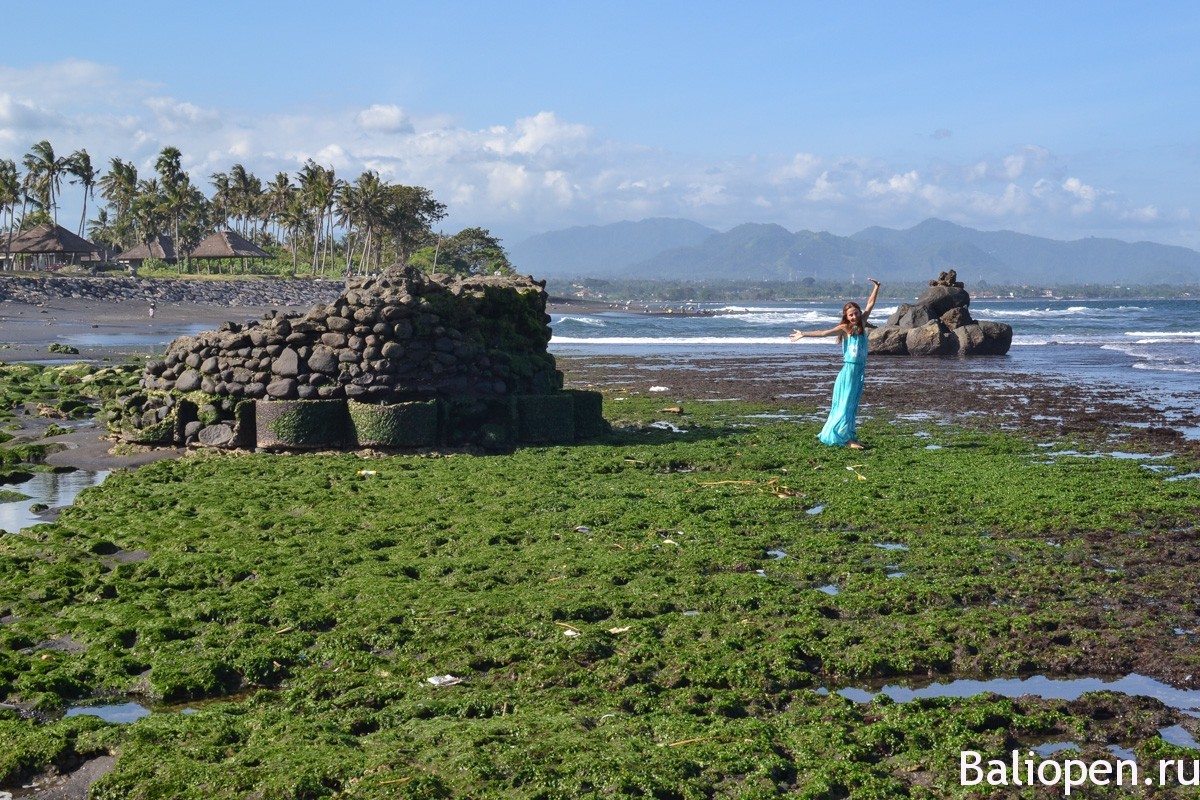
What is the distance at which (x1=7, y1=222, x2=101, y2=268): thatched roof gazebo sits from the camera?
74562 mm

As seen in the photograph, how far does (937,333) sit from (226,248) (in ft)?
186

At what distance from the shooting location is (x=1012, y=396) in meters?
24.3

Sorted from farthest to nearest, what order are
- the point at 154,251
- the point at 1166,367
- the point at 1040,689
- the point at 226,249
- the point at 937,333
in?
the point at 154,251 < the point at 226,249 < the point at 937,333 < the point at 1166,367 < the point at 1040,689

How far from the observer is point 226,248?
8119 centimetres

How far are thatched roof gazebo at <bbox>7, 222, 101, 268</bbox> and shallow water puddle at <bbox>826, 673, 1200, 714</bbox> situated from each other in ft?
257

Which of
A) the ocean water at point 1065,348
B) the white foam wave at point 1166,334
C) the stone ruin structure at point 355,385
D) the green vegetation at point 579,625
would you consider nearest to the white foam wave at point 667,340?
the ocean water at point 1065,348

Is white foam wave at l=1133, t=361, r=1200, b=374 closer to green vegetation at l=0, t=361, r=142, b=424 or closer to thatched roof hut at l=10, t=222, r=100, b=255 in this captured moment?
green vegetation at l=0, t=361, r=142, b=424

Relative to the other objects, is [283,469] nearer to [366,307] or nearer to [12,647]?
[366,307]

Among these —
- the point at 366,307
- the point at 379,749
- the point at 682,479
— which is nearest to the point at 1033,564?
the point at 682,479

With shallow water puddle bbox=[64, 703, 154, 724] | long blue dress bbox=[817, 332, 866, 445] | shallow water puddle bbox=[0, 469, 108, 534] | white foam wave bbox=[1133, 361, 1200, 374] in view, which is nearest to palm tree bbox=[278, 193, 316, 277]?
white foam wave bbox=[1133, 361, 1200, 374]

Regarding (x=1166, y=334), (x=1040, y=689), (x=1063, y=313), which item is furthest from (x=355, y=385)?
(x=1063, y=313)

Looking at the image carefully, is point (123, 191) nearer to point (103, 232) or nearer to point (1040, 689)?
point (103, 232)

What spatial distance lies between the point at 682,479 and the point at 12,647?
295 inches

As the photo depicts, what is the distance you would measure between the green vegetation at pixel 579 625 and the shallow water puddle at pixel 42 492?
49 centimetres
